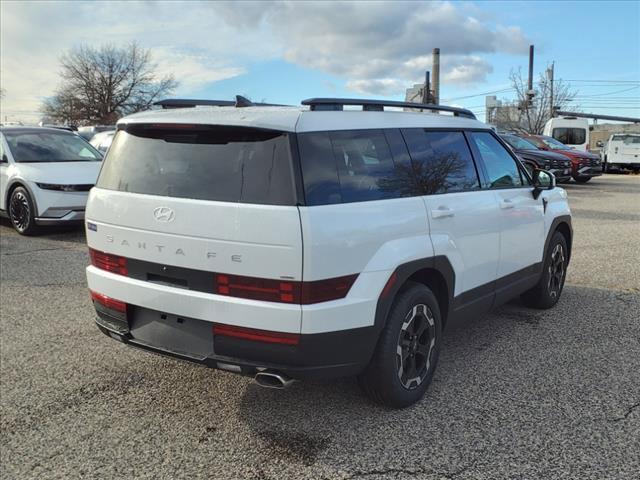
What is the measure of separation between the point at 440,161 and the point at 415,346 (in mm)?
1266

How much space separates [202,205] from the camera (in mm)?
3043

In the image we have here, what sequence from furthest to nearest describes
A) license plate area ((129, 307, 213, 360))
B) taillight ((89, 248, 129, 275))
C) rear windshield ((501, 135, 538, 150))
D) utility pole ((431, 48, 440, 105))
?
rear windshield ((501, 135, 538, 150)) → utility pole ((431, 48, 440, 105)) → taillight ((89, 248, 129, 275)) → license plate area ((129, 307, 213, 360))

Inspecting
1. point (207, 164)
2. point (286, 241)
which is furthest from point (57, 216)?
point (286, 241)

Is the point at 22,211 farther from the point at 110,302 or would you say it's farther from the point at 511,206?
the point at 511,206

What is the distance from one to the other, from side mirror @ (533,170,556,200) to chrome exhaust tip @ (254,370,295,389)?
3.08m

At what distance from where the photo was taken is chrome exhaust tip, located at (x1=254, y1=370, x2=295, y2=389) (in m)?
2.97

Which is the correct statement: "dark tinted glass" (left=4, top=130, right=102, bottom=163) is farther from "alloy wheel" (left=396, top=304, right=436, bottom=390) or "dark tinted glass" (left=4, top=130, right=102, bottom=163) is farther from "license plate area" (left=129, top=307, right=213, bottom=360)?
"alloy wheel" (left=396, top=304, right=436, bottom=390)

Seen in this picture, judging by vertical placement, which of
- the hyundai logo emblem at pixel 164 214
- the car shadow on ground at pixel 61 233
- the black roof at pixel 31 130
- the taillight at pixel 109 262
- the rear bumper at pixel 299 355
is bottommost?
the car shadow on ground at pixel 61 233

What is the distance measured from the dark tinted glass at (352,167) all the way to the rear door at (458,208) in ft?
0.64

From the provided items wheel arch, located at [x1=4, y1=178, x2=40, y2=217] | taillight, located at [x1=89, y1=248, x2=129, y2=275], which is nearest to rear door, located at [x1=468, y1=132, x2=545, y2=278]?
taillight, located at [x1=89, y1=248, x2=129, y2=275]

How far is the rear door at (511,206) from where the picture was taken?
14.6 feet

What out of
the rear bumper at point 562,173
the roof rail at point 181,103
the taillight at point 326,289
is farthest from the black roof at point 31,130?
the rear bumper at point 562,173

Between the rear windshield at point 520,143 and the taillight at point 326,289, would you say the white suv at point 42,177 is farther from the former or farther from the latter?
the rear windshield at point 520,143

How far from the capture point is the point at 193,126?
318 cm
